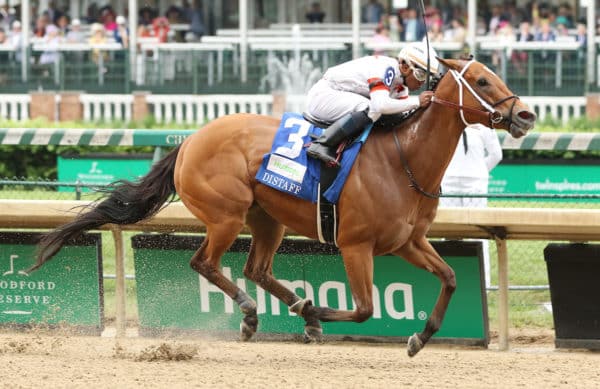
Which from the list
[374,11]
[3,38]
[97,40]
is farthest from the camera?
[374,11]

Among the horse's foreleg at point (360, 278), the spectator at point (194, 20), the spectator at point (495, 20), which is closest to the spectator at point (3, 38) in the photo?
the spectator at point (194, 20)

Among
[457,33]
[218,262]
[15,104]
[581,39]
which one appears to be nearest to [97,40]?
[15,104]

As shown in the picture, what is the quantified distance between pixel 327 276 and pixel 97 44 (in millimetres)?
15039

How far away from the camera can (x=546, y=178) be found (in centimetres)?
1280

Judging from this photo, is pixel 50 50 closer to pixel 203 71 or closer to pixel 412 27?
pixel 203 71

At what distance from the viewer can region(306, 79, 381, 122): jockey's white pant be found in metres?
7.57

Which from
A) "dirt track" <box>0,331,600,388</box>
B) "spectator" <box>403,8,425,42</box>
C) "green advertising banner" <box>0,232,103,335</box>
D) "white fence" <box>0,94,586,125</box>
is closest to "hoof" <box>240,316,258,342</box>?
"dirt track" <box>0,331,600,388</box>

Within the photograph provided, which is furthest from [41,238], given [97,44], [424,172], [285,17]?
[285,17]

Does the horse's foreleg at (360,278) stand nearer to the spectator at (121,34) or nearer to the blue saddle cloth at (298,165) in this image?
the blue saddle cloth at (298,165)

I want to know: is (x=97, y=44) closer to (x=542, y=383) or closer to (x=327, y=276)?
(x=327, y=276)

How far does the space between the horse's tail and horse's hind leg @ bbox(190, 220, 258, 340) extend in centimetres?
45

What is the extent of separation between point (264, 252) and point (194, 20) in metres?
17.3

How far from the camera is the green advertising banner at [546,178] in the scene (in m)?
12.4

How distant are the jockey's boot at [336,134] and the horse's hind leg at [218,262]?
749mm
